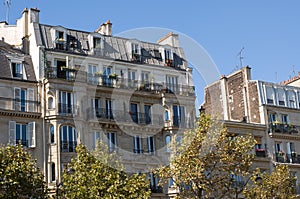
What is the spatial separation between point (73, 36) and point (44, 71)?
4404 mm

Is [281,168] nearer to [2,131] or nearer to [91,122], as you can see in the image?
[91,122]

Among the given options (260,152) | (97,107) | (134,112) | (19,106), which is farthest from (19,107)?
(260,152)

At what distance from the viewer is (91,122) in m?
39.4

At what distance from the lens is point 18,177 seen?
30562 millimetres

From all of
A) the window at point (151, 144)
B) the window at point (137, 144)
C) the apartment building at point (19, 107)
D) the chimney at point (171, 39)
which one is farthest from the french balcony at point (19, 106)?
the chimney at point (171, 39)

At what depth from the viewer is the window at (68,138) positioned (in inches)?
1496

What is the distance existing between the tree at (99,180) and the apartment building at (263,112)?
14.5 m

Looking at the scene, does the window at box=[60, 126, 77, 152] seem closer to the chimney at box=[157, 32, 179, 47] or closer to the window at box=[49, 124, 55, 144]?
the window at box=[49, 124, 55, 144]

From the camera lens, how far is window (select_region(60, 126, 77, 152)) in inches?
1496

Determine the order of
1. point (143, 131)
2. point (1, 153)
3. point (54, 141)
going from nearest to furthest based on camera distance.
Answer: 1. point (1, 153)
2. point (54, 141)
3. point (143, 131)

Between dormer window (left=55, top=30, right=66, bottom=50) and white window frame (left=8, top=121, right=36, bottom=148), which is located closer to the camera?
white window frame (left=8, top=121, right=36, bottom=148)

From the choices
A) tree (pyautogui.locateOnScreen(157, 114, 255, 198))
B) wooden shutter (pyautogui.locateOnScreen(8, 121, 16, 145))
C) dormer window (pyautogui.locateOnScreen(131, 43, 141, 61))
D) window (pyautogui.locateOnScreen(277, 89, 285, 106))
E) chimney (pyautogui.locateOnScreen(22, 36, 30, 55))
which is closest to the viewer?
tree (pyautogui.locateOnScreen(157, 114, 255, 198))

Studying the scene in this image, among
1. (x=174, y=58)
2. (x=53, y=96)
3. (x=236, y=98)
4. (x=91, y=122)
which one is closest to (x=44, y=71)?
(x=53, y=96)

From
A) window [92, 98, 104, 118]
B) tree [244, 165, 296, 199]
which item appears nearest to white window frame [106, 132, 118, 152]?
window [92, 98, 104, 118]
